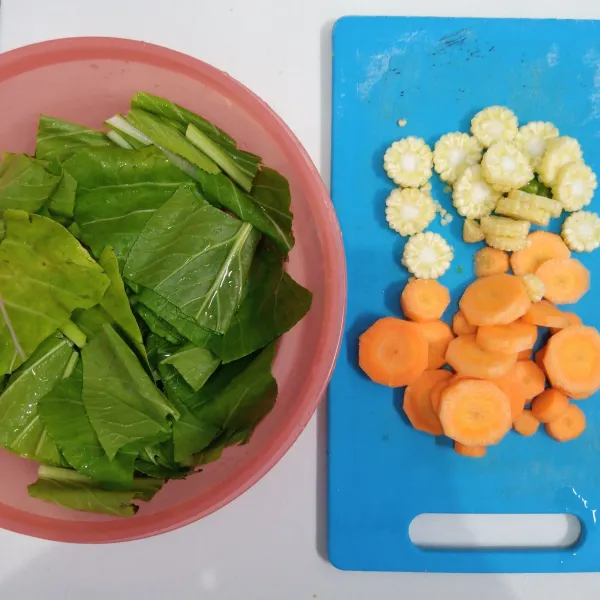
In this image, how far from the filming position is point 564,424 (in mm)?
952

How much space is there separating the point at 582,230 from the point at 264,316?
550mm

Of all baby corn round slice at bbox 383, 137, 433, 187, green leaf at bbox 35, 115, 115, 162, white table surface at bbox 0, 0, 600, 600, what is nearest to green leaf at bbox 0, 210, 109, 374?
green leaf at bbox 35, 115, 115, 162

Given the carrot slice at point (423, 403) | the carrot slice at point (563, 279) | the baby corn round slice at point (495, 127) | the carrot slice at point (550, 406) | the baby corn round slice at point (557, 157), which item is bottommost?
the carrot slice at point (550, 406)

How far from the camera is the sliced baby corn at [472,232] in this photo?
37.4 inches

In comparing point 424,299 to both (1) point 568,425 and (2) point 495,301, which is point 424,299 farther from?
(1) point 568,425

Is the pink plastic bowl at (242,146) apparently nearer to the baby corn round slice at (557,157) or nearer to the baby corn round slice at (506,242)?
the baby corn round slice at (506,242)

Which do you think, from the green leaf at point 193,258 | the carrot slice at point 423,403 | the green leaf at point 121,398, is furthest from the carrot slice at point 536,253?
the green leaf at point 121,398

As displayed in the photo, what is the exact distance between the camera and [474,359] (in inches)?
35.8

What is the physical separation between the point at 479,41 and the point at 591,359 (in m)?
0.56

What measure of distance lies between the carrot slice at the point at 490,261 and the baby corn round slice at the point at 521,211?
6 centimetres

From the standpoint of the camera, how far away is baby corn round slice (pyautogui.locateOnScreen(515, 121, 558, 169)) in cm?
97

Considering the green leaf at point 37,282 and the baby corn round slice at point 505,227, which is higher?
the green leaf at point 37,282

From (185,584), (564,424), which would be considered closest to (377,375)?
(564,424)

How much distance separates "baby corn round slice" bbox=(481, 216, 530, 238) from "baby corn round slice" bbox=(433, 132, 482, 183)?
10 cm
